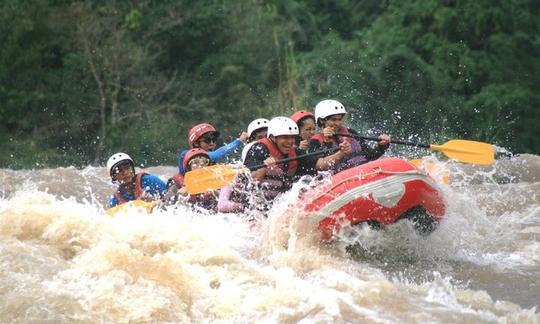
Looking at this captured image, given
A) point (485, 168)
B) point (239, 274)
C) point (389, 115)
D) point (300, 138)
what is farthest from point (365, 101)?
point (239, 274)

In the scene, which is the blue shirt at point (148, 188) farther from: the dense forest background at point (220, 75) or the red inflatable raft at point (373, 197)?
the dense forest background at point (220, 75)

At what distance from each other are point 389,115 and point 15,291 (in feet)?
Result: 44.7

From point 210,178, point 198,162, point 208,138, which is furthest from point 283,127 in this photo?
point 208,138

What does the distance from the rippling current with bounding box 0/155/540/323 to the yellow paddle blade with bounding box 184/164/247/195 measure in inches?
9.7

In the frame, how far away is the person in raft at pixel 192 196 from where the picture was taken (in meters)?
9.24

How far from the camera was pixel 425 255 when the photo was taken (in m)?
8.15

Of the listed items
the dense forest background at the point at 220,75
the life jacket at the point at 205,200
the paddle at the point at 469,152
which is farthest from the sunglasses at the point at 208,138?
the dense forest background at the point at 220,75

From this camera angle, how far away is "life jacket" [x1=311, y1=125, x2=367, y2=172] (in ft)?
27.8

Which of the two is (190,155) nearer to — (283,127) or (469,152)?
(283,127)

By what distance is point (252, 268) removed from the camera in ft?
23.3

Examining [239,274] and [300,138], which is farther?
[300,138]

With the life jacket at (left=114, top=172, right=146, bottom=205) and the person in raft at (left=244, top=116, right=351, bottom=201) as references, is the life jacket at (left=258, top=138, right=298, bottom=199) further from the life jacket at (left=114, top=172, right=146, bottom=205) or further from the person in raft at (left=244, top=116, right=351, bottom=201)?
the life jacket at (left=114, top=172, right=146, bottom=205)

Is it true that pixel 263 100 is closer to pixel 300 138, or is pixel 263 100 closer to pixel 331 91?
pixel 331 91

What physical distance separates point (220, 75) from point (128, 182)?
13331mm
